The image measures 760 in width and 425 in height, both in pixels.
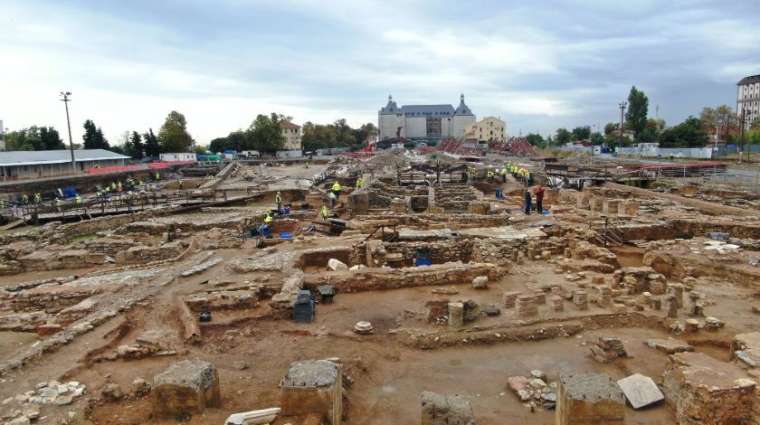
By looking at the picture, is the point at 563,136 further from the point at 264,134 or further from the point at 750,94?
the point at 264,134

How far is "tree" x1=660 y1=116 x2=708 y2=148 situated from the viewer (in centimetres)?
5897

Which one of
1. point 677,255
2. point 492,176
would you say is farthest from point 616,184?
point 677,255

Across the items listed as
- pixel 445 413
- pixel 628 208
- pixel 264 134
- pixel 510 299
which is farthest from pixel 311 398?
pixel 264 134

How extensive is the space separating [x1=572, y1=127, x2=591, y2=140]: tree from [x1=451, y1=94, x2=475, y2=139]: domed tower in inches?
1499

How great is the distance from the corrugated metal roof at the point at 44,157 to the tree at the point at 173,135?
14.5m

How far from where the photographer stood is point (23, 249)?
53.4 feet

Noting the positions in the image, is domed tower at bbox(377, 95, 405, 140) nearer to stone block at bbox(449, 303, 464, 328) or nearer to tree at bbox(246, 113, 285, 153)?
tree at bbox(246, 113, 285, 153)

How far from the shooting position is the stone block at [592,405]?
527 cm

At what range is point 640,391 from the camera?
6402mm

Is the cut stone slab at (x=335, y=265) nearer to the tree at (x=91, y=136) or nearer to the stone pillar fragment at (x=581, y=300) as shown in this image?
the stone pillar fragment at (x=581, y=300)

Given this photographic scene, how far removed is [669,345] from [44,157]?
51763mm

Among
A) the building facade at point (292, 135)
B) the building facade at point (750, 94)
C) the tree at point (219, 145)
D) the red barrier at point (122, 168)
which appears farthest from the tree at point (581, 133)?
the red barrier at point (122, 168)

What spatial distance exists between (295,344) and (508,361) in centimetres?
363

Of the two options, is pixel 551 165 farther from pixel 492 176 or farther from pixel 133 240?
pixel 133 240
